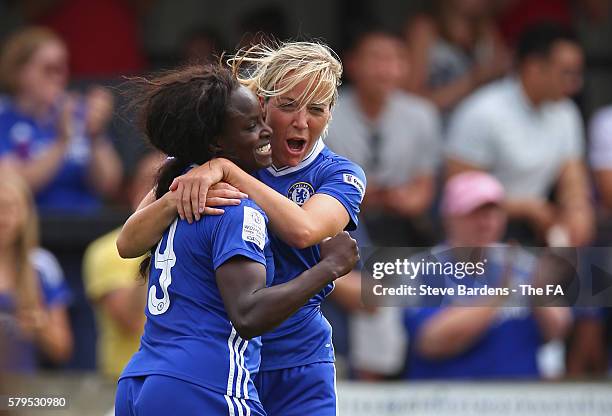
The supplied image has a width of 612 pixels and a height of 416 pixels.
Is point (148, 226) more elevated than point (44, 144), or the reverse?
point (44, 144)

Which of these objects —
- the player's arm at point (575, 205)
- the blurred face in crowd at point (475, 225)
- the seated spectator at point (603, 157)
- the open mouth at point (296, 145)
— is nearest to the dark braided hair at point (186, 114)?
the open mouth at point (296, 145)

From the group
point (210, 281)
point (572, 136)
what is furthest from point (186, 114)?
point (572, 136)

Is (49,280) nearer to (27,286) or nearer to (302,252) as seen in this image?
(27,286)

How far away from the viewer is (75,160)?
718cm

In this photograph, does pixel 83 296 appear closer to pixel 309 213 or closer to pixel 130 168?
pixel 130 168

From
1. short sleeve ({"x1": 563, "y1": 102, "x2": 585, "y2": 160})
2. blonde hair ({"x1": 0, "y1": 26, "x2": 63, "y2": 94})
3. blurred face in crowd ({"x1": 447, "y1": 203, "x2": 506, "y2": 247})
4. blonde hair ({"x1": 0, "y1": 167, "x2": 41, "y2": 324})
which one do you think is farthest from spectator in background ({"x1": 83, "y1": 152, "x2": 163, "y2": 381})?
short sleeve ({"x1": 563, "y1": 102, "x2": 585, "y2": 160})

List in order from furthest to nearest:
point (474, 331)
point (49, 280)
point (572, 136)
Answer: point (572, 136) < point (49, 280) < point (474, 331)

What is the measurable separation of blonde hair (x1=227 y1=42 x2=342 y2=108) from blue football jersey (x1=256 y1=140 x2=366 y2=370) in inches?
7.6

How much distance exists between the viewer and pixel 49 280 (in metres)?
6.83

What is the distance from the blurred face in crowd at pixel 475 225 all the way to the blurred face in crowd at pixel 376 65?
1218 millimetres

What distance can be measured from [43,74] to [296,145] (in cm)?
365

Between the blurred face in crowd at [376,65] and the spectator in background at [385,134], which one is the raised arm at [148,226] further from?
the blurred face in crowd at [376,65]

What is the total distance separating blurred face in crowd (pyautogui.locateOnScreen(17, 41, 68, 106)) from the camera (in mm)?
7148

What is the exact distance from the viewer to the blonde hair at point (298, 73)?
3850 millimetres
